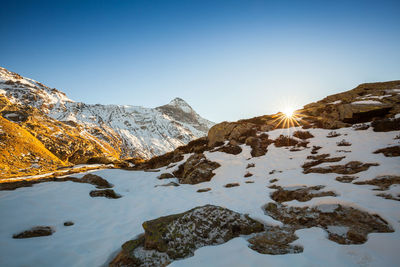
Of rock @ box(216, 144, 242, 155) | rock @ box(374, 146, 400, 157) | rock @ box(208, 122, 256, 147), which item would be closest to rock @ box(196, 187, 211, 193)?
rock @ box(216, 144, 242, 155)

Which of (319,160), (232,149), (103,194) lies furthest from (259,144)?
(103,194)

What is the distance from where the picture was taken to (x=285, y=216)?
8875 mm

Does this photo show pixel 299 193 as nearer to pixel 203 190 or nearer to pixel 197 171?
pixel 203 190

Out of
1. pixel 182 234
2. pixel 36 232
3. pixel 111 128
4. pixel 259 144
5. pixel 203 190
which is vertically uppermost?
pixel 111 128

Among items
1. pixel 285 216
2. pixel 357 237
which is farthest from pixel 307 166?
pixel 357 237

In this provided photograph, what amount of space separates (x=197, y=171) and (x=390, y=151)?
57.5 feet

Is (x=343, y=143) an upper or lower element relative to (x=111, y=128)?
lower

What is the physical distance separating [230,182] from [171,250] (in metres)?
12.0

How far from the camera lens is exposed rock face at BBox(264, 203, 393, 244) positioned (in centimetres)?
583

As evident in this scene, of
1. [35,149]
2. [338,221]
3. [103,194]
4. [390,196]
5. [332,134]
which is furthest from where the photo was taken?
[35,149]

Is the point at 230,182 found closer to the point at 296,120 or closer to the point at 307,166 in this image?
the point at 307,166

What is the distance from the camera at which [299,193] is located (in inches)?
431

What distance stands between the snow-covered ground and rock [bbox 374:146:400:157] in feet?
1.98

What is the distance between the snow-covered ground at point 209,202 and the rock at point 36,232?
0.33m
